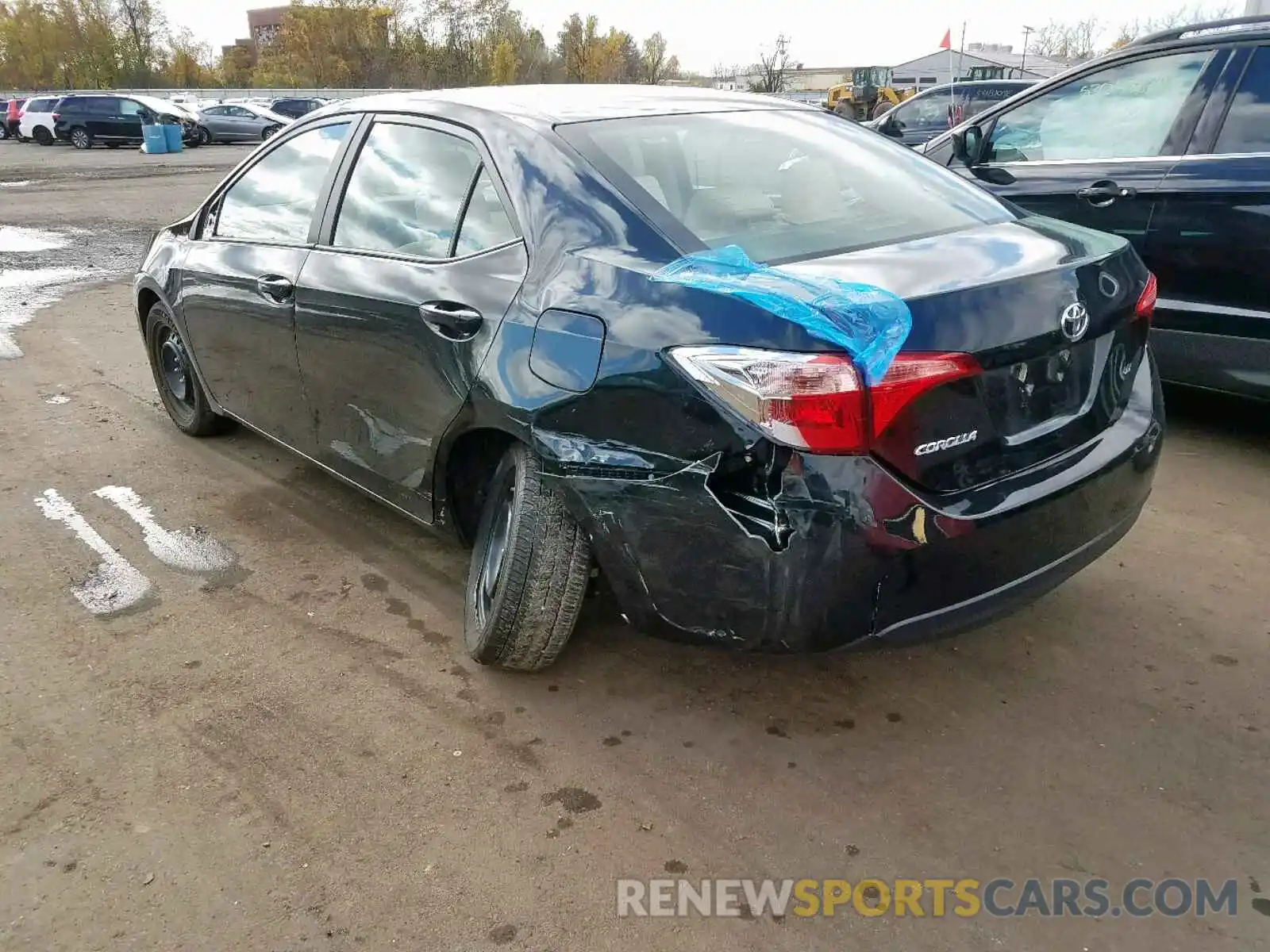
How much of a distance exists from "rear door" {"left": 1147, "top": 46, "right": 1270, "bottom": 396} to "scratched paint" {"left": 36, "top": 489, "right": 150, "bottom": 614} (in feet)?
13.9

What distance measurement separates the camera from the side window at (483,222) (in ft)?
9.19

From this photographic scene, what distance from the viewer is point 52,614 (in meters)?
3.35

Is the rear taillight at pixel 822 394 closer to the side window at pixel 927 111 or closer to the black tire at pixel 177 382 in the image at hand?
the black tire at pixel 177 382

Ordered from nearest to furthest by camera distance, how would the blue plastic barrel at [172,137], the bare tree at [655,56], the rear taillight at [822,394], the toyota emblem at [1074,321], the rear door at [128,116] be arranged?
the rear taillight at [822,394]
the toyota emblem at [1074,321]
the blue plastic barrel at [172,137]
the rear door at [128,116]
the bare tree at [655,56]

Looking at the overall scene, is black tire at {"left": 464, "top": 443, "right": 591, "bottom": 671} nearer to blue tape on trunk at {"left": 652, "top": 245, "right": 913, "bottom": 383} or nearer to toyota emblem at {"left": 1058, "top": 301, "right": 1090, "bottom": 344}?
blue tape on trunk at {"left": 652, "top": 245, "right": 913, "bottom": 383}

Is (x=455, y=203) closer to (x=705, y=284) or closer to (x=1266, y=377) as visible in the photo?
(x=705, y=284)

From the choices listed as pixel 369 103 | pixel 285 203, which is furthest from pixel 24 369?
pixel 369 103

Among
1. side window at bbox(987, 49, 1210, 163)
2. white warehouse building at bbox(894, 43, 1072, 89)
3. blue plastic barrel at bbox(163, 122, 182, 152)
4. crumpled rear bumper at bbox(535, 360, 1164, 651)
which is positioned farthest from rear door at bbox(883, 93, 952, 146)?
white warehouse building at bbox(894, 43, 1072, 89)

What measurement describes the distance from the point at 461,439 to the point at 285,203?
1.52m

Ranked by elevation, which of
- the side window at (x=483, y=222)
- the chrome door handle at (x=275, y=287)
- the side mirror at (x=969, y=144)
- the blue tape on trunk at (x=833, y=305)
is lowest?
the chrome door handle at (x=275, y=287)

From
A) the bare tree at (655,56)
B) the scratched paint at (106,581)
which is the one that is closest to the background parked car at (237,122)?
the scratched paint at (106,581)

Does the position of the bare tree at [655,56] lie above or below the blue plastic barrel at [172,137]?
above

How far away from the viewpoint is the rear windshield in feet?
8.59

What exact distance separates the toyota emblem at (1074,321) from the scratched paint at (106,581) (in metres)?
3.00
